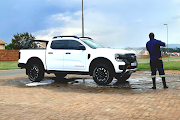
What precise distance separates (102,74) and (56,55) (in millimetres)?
2442

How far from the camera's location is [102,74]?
9570 millimetres

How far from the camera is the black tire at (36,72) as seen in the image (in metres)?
11.1

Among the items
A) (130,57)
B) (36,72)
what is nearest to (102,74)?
(130,57)

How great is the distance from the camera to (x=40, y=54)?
1115cm

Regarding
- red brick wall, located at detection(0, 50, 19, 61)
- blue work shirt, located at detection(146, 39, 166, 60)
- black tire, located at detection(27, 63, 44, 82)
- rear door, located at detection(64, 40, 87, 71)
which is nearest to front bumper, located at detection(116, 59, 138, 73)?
blue work shirt, located at detection(146, 39, 166, 60)

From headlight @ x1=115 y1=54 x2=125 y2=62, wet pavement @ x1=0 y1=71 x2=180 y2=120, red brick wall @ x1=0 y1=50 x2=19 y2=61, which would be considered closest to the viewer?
wet pavement @ x1=0 y1=71 x2=180 y2=120

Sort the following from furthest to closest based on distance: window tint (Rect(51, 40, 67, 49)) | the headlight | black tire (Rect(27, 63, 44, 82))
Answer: black tire (Rect(27, 63, 44, 82)) < window tint (Rect(51, 40, 67, 49)) < the headlight

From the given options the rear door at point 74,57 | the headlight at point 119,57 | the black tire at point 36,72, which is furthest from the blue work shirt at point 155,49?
the black tire at point 36,72

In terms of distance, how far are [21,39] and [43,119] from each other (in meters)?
66.2

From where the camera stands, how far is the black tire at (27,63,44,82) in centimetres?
1114

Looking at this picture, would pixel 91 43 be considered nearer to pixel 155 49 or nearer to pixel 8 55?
pixel 155 49

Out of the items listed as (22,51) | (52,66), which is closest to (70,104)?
(52,66)

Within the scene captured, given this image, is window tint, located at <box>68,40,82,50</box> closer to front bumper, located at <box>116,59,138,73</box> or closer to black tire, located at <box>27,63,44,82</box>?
black tire, located at <box>27,63,44,82</box>

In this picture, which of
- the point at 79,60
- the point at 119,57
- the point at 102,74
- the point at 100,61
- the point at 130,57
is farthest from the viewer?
the point at 79,60
